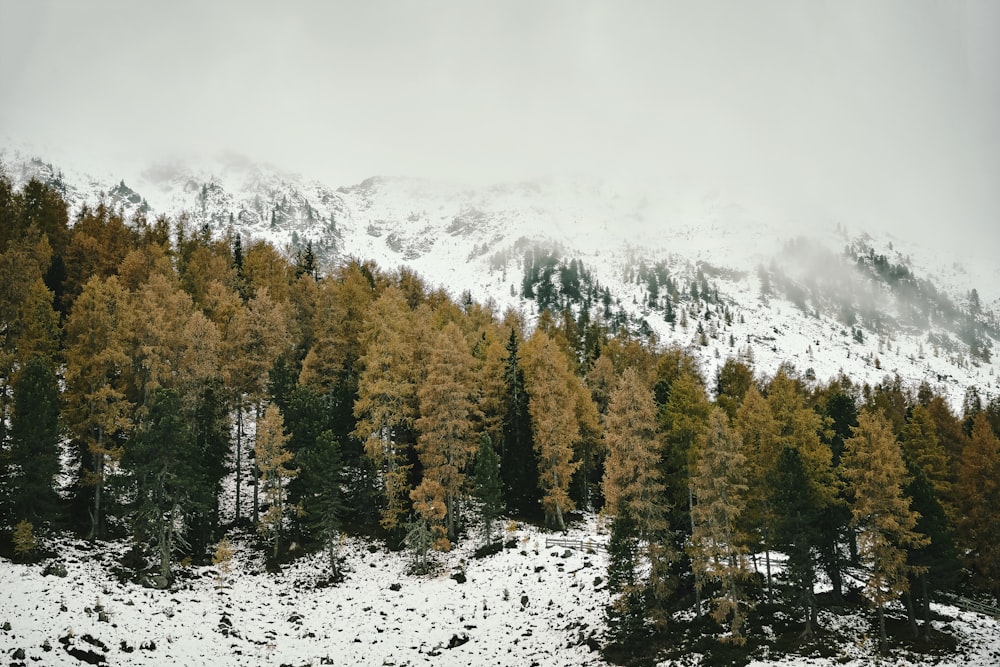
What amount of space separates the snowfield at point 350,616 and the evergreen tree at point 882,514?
280 centimetres

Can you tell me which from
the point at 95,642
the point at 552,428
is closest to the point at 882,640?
the point at 552,428

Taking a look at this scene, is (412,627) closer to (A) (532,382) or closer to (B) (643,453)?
(B) (643,453)

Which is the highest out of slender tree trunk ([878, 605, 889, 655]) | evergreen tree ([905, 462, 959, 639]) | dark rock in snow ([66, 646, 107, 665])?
evergreen tree ([905, 462, 959, 639])

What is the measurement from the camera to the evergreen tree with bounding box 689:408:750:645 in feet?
83.3

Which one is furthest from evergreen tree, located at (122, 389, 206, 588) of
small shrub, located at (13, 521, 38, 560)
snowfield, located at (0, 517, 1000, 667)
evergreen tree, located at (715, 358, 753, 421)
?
evergreen tree, located at (715, 358, 753, 421)

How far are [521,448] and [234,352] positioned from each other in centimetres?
2220

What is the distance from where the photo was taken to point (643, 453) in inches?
→ 1091

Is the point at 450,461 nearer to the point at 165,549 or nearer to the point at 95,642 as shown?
the point at 165,549

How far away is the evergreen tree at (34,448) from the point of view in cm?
2736

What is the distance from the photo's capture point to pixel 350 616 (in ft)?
99.5

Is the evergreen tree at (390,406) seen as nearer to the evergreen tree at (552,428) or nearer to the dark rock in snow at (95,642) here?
the evergreen tree at (552,428)

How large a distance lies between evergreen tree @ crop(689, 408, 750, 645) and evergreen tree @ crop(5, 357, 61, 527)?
3087 centimetres

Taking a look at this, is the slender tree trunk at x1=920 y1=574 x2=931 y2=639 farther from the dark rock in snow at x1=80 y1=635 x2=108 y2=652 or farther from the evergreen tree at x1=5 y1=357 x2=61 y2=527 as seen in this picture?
the evergreen tree at x1=5 y1=357 x2=61 y2=527

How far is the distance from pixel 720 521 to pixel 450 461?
16.6 meters
